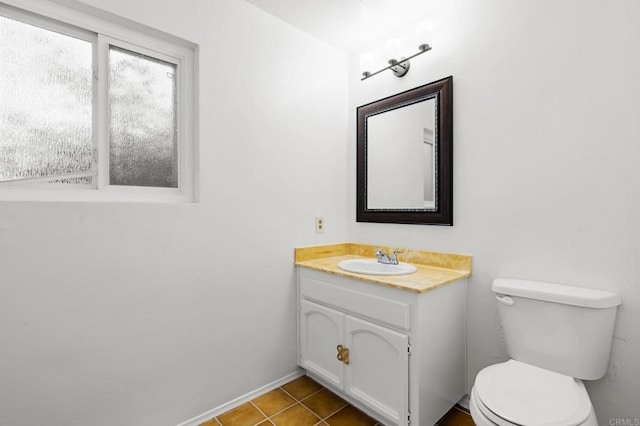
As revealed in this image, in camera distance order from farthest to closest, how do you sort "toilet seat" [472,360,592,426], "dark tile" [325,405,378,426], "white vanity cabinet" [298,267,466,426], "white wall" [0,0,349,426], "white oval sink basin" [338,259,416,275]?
"white oval sink basin" [338,259,416,275] → "dark tile" [325,405,378,426] → "white vanity cabinet" [298,267,466,426] → "white wall" [0,0,349,426] → "toilet seat" [472,360,592,426]

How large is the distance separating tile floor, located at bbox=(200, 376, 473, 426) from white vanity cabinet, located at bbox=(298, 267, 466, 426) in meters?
0.06

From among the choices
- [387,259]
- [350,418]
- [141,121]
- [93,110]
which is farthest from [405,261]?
[93,110]

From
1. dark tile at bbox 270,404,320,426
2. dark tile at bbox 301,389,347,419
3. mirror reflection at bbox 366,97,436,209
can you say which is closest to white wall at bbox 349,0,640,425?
mirror reflection at bbox 366,97,436,209

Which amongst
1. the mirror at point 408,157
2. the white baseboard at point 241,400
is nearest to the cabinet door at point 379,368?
the white baseboard at point 241,400

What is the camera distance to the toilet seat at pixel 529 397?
1.01 meters

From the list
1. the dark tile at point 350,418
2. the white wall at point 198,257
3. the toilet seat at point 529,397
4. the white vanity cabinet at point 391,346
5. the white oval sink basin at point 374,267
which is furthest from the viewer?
the white oval sink basin at point 374,267

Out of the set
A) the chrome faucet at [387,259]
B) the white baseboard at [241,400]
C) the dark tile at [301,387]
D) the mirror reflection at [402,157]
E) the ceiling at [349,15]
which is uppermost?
the ceiling at [349,15]

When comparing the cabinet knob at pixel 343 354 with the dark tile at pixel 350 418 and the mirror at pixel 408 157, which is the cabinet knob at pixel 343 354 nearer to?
the dark tile at pixel 350 418

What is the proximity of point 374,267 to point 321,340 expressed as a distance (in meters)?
0.55

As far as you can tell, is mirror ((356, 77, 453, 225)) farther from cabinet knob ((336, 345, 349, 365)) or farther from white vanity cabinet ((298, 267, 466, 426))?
cabinet knob ((336, 345, 349, 365))

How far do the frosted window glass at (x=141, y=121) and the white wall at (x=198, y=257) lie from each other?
18cm

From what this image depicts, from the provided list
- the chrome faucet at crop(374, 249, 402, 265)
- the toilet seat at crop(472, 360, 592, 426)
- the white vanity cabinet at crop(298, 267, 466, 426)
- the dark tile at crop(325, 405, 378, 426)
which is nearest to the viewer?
the toilet seat at crop(472, 360, 592, 426)

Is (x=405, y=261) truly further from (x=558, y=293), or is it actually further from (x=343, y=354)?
(x=558, y=293)

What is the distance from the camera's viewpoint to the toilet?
41.5 inches
